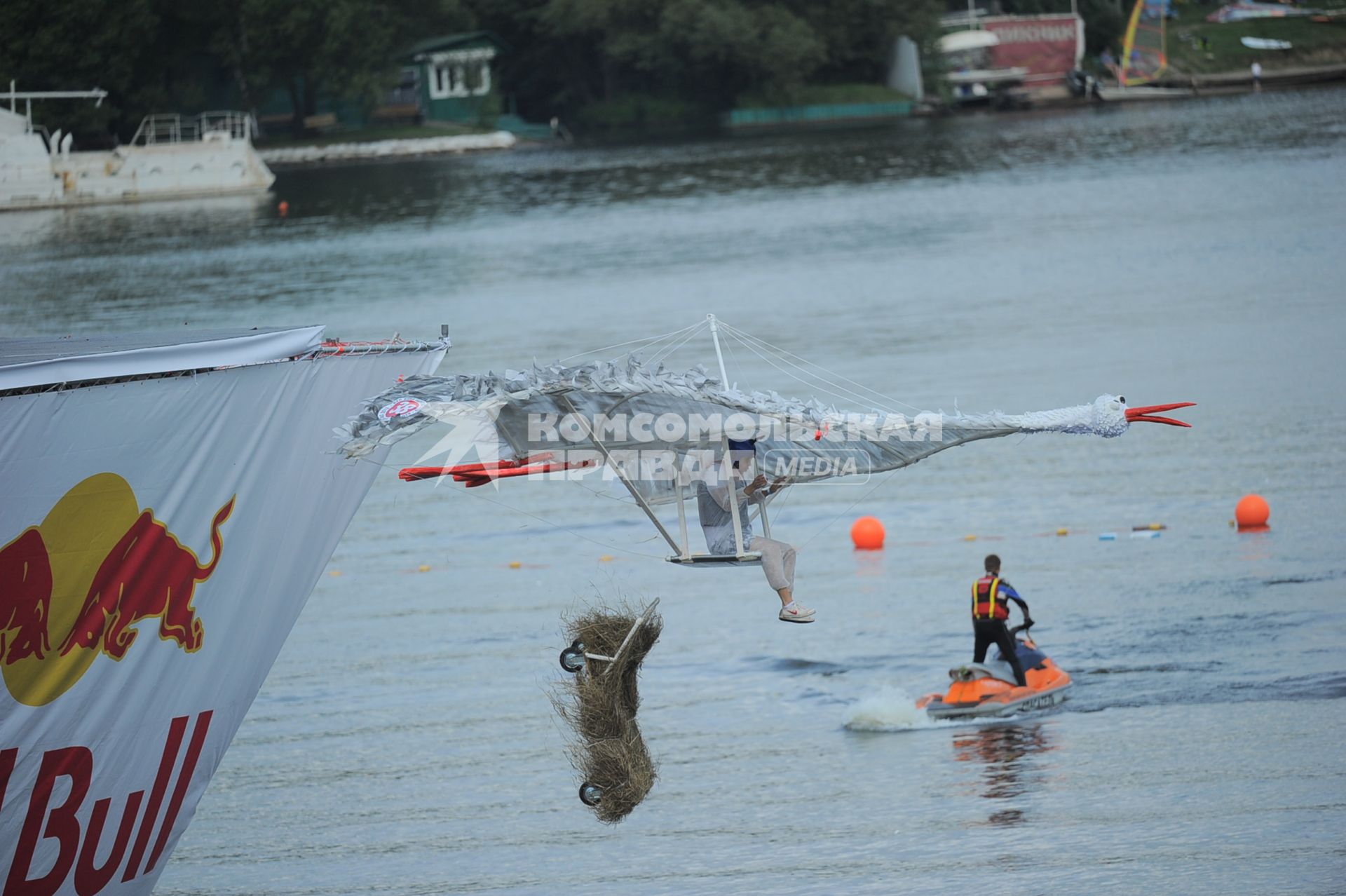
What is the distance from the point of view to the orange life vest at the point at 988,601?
2781cm

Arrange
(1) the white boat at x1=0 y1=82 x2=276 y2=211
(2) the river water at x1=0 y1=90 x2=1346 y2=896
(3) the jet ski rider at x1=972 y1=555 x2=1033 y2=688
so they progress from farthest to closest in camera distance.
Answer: (1) the white boat at x1=0 y1=82 x2=276 y2=211 → (3) the jet ski rider at x1=972 y1=555 x2=1033 y2=688 → (2) the river water at x1=0 y1=90 x2=1346 y2=896

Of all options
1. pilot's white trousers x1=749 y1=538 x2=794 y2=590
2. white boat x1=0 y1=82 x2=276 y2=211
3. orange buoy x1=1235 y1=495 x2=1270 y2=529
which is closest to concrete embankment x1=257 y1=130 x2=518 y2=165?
white boat x1=0 y1=82 x2=276 y2=211

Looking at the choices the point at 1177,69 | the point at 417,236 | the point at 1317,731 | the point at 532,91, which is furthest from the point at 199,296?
the point at 1177,69

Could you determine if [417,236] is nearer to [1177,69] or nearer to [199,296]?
[199,296]

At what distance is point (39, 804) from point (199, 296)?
179 feet

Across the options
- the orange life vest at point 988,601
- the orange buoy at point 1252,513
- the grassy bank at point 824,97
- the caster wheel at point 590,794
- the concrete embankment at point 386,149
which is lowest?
the orange buoy at point 1252,513

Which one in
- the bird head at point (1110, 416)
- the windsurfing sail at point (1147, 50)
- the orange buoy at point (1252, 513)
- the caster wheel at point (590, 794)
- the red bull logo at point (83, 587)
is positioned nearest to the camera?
the bird head at point (1110, 416)

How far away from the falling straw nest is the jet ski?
9.99 metres

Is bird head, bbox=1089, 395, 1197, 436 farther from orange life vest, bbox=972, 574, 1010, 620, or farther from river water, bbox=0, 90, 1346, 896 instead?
orange life vest, bbox=972, 574, 1010, 620

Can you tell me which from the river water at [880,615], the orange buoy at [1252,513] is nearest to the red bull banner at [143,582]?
the river water at [880,615]

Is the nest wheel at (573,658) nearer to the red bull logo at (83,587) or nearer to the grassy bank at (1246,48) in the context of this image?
the red bull logo at (83,587)

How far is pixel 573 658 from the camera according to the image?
711 inches

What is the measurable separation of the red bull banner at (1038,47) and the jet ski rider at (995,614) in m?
108

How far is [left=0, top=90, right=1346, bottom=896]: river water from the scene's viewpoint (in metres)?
25.1
